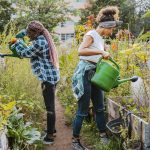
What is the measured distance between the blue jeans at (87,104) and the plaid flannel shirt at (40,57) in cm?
53

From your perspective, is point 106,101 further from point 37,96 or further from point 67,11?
point 67,11

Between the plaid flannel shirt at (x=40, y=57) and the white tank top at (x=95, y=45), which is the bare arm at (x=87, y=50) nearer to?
the white tank top at (x=95, y=45)

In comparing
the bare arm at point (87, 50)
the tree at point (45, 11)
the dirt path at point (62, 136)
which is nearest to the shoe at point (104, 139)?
the dirt path at point (62, 136)

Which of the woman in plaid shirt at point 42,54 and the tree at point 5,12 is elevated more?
the tree at point 5,12

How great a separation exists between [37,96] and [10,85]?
23.5 inches

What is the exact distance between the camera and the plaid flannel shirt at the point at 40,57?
16.3ft

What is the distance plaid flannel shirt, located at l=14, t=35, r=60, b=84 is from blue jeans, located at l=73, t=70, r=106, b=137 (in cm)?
53

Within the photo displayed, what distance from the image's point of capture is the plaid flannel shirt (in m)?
4.96

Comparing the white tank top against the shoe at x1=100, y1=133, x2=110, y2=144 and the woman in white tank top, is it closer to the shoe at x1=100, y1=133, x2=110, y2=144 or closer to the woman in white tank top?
the woman in white tank top

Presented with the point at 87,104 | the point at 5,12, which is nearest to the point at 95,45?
the point at 87,104

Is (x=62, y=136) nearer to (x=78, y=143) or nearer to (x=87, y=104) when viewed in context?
(x=78, y=143)

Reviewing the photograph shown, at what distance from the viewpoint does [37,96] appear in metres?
6.00

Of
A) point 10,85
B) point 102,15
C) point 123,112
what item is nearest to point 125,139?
point 123,112

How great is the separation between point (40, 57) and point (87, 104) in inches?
Answer: 34.0
